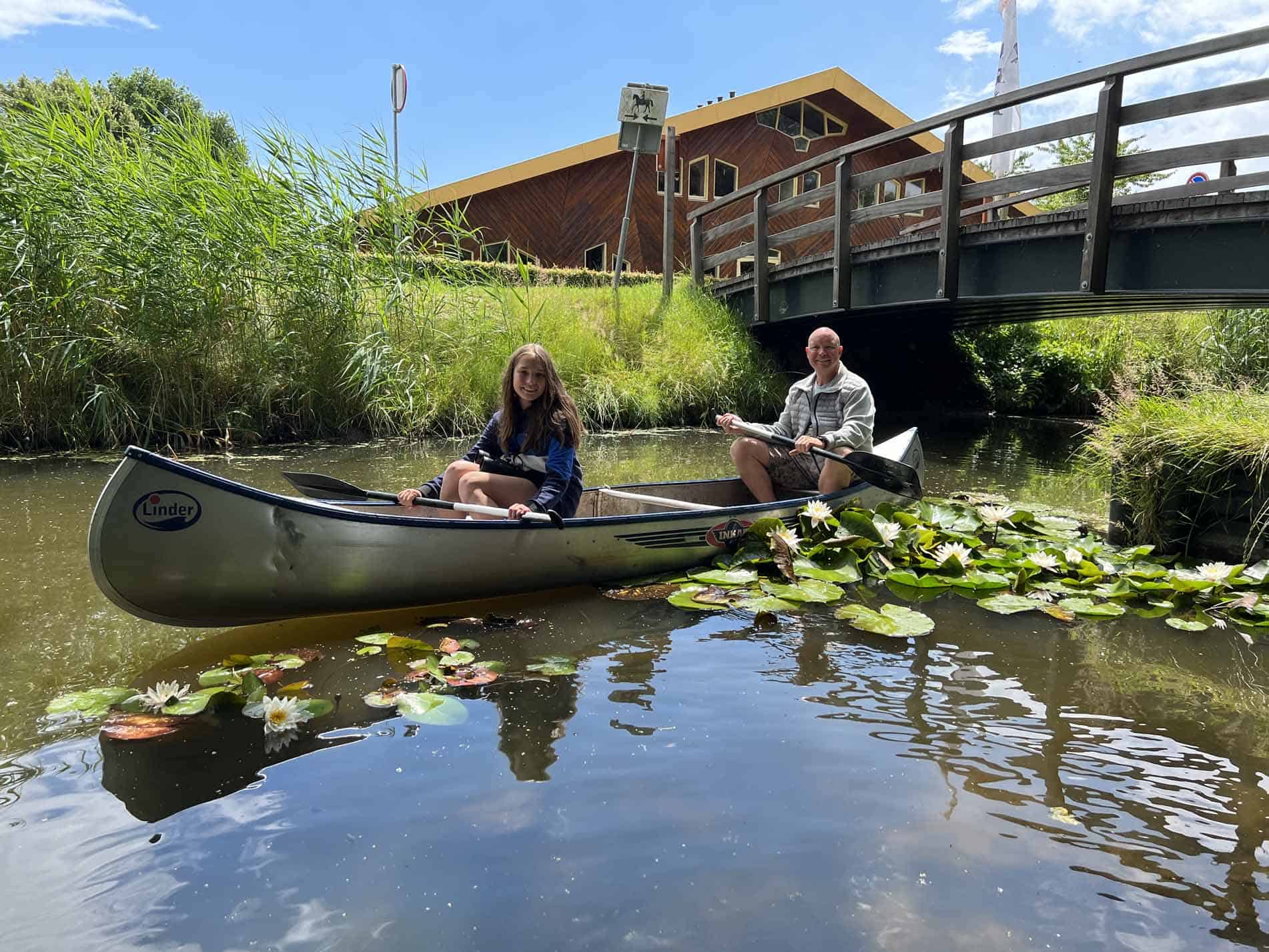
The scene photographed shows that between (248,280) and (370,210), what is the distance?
1.45 metres

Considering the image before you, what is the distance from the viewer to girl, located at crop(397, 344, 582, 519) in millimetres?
4094

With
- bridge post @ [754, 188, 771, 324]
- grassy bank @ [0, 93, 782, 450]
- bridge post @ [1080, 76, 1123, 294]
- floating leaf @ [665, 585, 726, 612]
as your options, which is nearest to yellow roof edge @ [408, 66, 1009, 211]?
bridge post @ [754, 188, 771, 324]

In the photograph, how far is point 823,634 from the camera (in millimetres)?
3734

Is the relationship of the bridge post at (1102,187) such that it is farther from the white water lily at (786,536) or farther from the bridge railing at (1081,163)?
the white water lily at (786,536)

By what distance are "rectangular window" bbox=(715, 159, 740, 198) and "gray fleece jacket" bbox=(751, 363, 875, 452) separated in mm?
14690

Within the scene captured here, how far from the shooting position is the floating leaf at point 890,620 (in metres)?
3.60

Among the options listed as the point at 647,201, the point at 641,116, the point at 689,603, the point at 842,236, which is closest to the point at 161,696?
the point at 689,603

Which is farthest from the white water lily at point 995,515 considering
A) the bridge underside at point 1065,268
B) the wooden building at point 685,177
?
the wooden building at point 685,177

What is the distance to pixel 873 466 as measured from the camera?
17.1ft

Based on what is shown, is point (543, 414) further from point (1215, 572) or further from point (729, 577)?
point (1215, 572)

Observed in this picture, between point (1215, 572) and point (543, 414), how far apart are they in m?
2.99

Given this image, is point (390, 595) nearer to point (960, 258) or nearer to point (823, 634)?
point (823, 634)

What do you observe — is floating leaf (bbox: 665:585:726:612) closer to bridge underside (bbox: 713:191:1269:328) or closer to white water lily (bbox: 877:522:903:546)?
white water lily (bbox: 877:522:903:546)

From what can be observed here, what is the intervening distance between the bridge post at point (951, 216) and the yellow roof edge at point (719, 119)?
8914 mm
